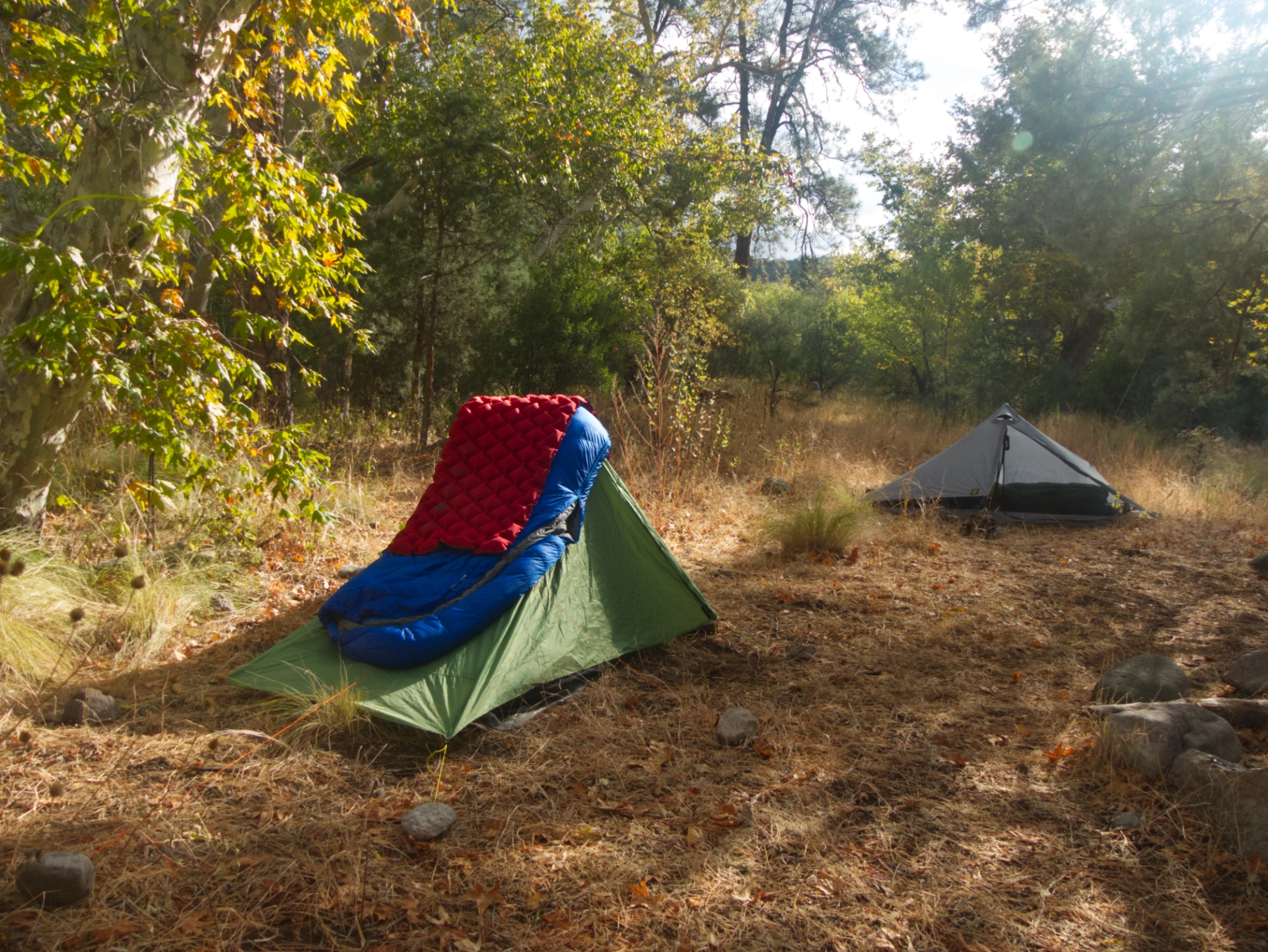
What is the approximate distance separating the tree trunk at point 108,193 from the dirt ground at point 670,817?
156 centimetres

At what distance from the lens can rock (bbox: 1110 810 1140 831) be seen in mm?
2543

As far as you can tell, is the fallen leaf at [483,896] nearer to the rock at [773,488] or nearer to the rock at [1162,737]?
the rock at [1162,737]

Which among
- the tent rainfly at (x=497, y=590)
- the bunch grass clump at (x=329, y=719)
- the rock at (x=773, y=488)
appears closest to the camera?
the bunch grass clump at (x=329, y=719)

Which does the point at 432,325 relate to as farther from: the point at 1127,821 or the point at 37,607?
the point at 1127,821

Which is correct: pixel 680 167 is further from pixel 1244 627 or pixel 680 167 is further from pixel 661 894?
pixel 661 894

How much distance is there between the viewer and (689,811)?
2658mm

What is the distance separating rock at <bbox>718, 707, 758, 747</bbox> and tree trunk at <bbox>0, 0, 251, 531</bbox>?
12.7ft

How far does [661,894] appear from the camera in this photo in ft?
7.30

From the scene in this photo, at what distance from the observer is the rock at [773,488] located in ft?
26.4

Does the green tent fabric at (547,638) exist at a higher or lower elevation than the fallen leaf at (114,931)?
higher

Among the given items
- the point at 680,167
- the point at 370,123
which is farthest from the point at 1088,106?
the point at 370,123

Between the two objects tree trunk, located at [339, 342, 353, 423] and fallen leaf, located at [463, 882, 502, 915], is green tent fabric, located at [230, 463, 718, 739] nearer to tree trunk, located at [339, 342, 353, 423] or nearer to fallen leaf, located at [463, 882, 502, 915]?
fallen leaf, located at [463, 882, 502, 915]

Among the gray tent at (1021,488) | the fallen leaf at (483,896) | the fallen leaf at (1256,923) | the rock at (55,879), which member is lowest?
the fallen leaf at (483,896)

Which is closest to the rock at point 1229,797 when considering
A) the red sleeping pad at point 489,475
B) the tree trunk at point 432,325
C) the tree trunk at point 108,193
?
the red sleeping pad at point 489,475
